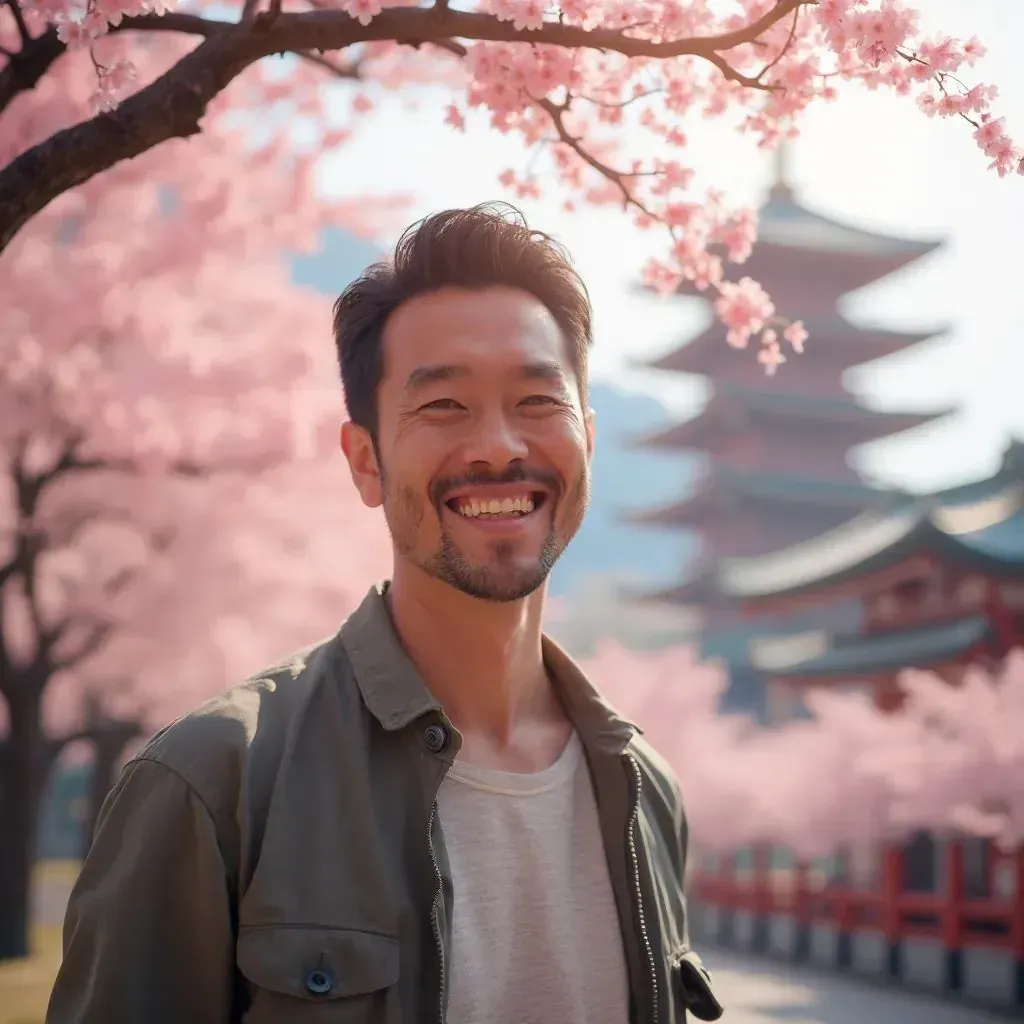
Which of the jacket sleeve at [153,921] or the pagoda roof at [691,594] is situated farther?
the pagoda roof at [691,594]

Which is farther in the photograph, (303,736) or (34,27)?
(34,27)

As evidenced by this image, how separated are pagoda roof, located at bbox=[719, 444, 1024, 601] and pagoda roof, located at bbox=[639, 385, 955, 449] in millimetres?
7118

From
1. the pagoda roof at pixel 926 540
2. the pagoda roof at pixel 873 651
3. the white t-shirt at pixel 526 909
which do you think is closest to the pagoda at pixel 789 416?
the pagoda roof at pixel 926 540

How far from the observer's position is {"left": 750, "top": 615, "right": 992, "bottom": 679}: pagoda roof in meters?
12.1

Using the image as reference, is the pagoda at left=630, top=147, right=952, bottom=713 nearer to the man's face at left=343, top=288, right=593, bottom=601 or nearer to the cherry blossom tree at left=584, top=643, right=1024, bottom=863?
the cherry blossom tree at left=584, top=643, right=1024, bottom=863

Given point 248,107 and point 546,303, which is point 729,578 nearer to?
point 248,107

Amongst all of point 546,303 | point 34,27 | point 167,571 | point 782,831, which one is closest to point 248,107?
point 167,571

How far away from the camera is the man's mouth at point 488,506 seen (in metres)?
1.92

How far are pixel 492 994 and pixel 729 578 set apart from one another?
19.3m

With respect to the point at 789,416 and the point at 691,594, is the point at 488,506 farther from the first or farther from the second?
the point at 789,416

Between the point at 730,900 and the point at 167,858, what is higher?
the point at 167,858

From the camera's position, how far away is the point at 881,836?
39.0 feet

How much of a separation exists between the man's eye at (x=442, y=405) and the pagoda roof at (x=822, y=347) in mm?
24697

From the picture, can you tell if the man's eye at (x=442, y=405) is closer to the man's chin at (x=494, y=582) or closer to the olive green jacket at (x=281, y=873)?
the man's chin at (x=494, y=582)
